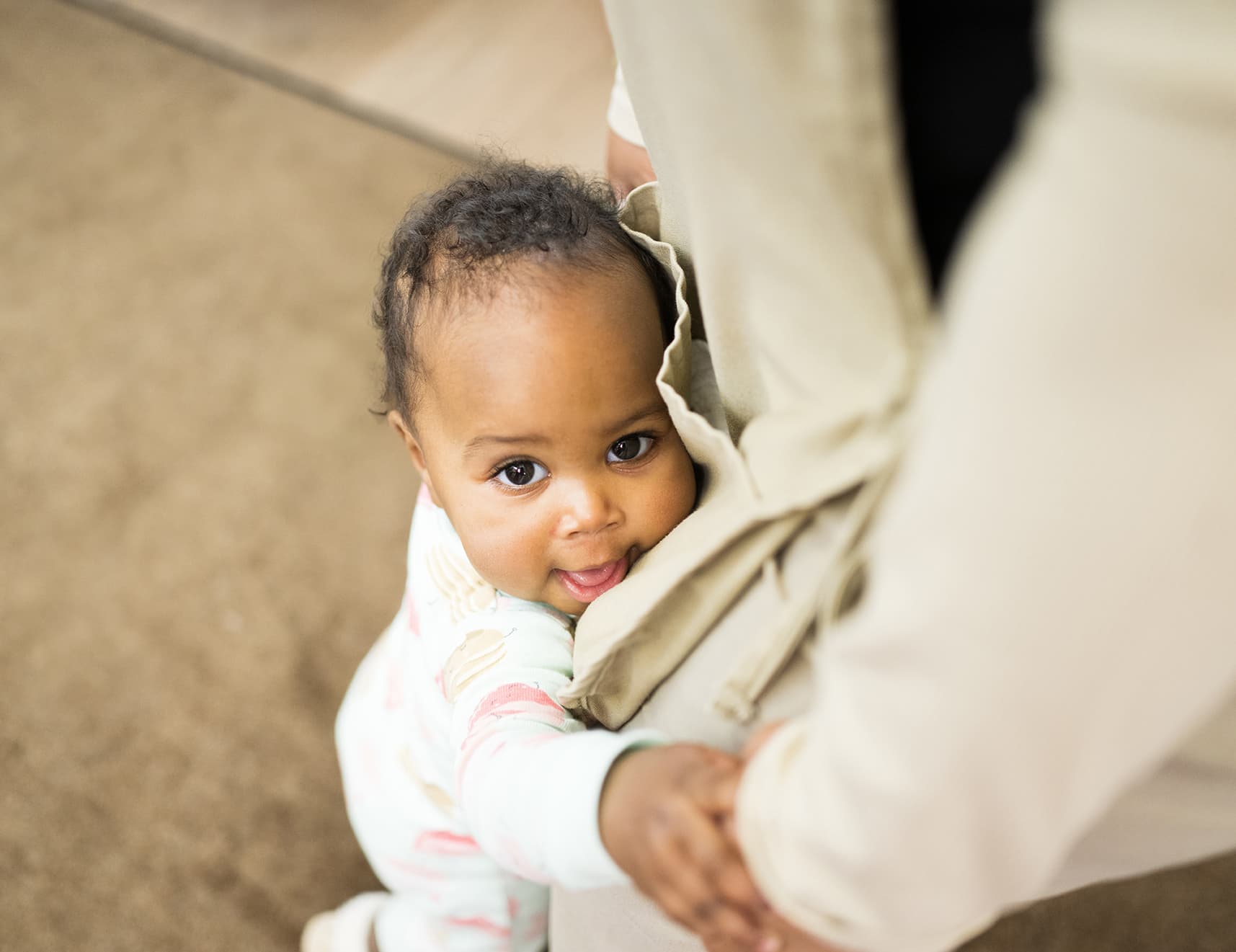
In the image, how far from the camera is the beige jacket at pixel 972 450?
0.26 m

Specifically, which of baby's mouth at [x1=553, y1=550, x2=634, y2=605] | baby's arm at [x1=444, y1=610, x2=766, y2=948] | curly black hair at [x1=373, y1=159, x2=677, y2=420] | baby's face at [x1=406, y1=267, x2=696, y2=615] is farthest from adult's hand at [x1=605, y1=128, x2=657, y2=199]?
baby's arm at [x1=444, y1=610, x2=766, y2=948]

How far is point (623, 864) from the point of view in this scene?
44 cm

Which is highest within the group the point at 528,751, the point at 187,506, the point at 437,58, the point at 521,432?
the point at 437,58

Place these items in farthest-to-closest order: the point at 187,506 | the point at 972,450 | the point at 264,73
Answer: the point at 264,73
the point at 187,506
the point at 972,450

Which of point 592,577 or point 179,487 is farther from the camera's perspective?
point 179,487

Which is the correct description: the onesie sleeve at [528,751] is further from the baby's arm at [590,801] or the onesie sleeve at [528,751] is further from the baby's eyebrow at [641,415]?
the baby's eyebrow at [641,415]

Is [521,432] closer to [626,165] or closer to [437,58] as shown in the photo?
[626,165]

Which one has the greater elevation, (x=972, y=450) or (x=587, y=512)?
(x=972, y=450)

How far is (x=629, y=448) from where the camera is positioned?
67cm

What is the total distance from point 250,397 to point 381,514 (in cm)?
28

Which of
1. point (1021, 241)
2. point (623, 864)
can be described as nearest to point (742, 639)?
point (623, 864)

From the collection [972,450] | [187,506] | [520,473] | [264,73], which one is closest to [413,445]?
[520,473]

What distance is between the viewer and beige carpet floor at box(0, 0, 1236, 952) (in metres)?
1.05

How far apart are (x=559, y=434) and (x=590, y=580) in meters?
0.10
